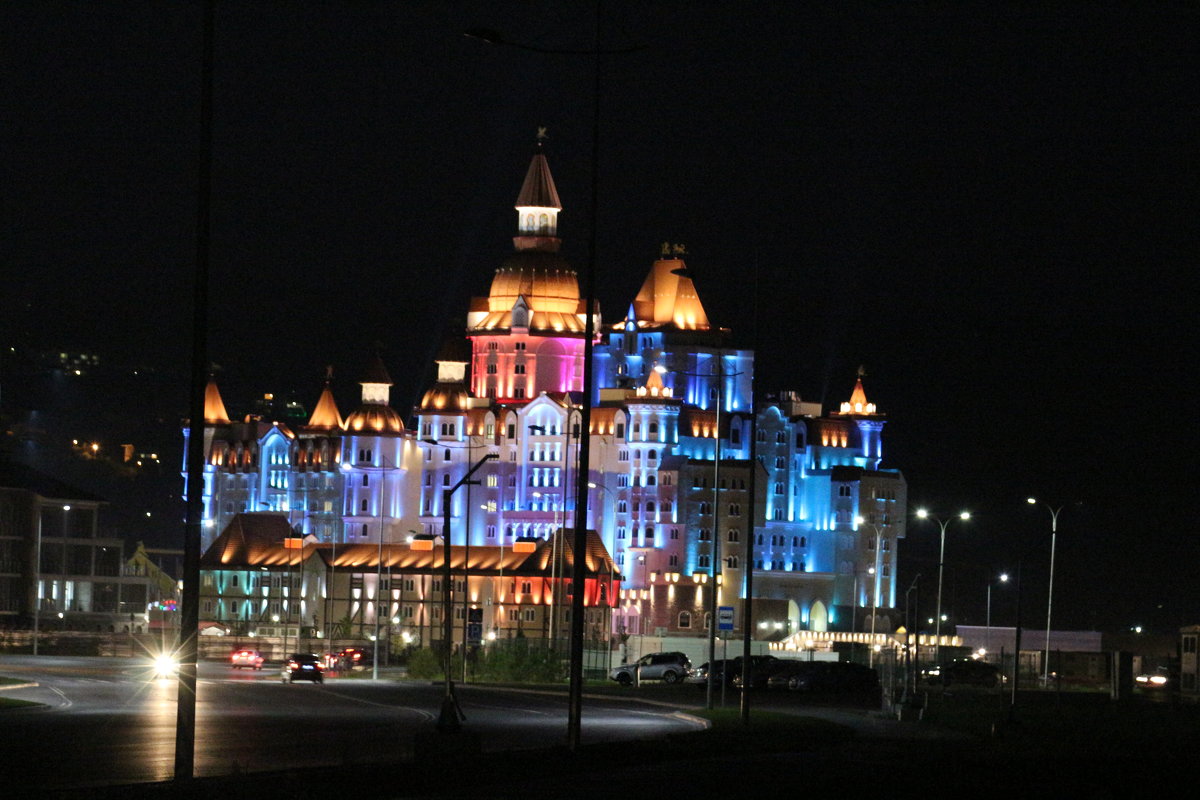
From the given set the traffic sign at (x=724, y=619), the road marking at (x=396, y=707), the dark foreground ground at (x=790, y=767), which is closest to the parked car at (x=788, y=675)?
the traffic sign at (x=724, y=619)

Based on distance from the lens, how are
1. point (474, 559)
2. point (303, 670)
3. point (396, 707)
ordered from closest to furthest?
1. point (396, 707)
2. point (303, 670)
3. point (474, 559)

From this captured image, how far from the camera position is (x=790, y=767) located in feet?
139

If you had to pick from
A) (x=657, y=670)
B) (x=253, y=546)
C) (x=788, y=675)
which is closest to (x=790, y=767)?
(x=788, y=675)

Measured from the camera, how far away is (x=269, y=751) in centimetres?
4141

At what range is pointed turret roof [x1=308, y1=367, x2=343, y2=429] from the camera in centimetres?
17875

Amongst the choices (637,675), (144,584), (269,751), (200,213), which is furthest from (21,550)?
(200,213)

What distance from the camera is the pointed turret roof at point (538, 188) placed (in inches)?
6954

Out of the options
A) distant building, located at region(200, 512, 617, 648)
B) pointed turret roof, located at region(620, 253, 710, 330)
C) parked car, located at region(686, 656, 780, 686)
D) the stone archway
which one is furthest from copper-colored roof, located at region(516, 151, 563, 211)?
parked car, located at region(686, 656, 780, 686)

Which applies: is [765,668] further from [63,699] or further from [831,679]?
[63,699]

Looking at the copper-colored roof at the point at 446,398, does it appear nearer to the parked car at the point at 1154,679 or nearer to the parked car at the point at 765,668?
the parked car at the point at 1154,679

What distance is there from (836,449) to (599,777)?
14235 cm

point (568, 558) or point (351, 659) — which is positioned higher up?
point (568, 558)

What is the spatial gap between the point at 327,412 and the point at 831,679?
9864 centimetres

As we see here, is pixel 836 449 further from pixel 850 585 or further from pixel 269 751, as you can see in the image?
pixel 269 751
